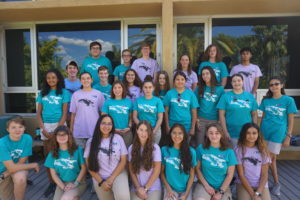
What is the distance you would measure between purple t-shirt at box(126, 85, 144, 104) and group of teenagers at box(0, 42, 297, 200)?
16mm

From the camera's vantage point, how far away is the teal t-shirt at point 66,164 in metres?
3.02

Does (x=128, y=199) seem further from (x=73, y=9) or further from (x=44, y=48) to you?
(x=44, y=48)

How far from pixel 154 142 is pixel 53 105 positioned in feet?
5.57

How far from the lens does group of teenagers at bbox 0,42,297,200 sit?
2.92 meters

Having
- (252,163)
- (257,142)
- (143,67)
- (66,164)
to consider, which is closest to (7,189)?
(66,164)

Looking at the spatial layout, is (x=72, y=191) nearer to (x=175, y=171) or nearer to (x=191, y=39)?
(x=175, y=171)

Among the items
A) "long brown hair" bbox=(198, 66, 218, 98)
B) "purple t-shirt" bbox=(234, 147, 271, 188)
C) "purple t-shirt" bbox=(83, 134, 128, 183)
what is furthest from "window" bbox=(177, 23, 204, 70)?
"purple t-shirt" bbox=(83, 134, 128, 183)

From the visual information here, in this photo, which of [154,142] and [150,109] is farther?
[150,109]

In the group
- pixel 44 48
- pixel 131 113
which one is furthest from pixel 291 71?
pixel 44 48

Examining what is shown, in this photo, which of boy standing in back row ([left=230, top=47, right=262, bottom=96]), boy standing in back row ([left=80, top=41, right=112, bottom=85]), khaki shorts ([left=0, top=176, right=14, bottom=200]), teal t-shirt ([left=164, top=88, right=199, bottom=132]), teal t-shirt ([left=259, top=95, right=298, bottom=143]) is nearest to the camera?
khaki shorts ([left=0, top=176, right=14, bottom=200])

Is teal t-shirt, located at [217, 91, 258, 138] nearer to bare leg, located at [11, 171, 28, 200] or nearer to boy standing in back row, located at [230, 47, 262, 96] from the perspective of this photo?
boy standing in back row, located at [230, 47, 262, 96]

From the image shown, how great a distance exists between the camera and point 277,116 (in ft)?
11.5

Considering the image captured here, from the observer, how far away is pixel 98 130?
3.04 meters

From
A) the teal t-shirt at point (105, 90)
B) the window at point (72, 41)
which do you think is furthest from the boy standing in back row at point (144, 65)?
the window at point (72, 41)
